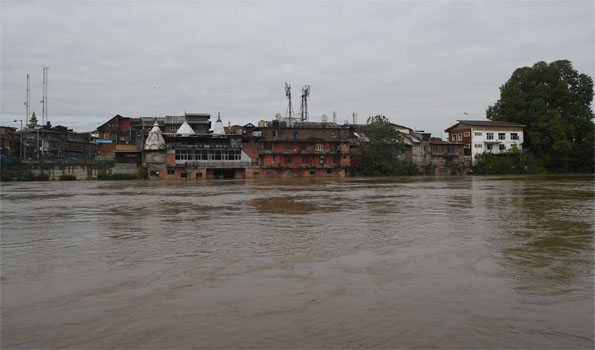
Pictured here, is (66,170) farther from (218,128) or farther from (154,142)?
(218,128)

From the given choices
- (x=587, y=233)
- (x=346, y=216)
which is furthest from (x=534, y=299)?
(x=346, y=216)

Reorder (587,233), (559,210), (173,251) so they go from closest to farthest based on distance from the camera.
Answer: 1. (173,251)
2. (587,233)
3. (559,210)

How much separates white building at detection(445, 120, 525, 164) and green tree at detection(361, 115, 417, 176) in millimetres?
13792

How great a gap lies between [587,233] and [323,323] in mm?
8240

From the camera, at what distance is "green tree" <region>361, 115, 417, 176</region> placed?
66.1 meters

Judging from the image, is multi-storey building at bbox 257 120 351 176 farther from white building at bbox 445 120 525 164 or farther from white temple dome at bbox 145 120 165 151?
white building at bbox 445 120 525 164

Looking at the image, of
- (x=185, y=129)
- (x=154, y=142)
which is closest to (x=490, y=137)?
(x=185, y=129)

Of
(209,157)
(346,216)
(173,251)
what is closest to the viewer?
(173,251)

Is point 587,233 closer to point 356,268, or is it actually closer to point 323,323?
Result: point 356,268

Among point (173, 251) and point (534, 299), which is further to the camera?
point (173, 251)

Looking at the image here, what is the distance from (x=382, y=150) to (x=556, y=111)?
2815 cm

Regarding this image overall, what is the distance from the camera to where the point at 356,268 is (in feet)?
21.8

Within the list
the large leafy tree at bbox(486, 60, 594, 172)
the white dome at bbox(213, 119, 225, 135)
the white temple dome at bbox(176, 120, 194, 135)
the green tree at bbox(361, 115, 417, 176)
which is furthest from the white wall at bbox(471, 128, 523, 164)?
the white temple dome at bbox(176, 120, 194, 135)

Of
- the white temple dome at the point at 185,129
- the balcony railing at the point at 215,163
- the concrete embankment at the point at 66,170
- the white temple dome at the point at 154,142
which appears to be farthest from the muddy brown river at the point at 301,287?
the white temple dome at the point at 185,129
